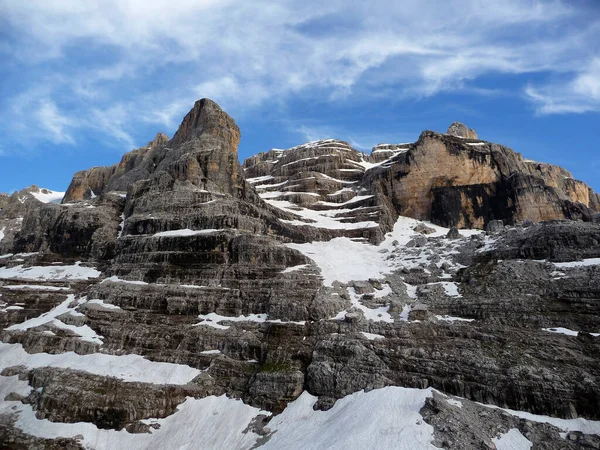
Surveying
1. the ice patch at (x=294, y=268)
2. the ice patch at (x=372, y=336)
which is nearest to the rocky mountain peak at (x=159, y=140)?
the ice patch at (x=294, y=268)

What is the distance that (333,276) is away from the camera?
46.2 metres

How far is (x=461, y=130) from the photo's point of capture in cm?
14138

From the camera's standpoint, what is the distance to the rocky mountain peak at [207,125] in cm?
7856

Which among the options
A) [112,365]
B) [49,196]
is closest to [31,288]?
→ [112,365]

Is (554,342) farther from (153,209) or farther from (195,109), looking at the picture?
(195,109)

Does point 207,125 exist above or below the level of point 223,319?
above

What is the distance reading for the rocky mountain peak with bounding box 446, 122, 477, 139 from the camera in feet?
460

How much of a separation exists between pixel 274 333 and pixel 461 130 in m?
135

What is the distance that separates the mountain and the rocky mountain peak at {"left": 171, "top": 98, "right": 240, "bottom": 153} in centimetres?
1593

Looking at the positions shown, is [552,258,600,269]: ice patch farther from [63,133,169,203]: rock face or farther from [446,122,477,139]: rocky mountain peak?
[446,122,477,139]: rocky mountain peak

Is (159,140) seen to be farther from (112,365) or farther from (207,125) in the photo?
(112,365)

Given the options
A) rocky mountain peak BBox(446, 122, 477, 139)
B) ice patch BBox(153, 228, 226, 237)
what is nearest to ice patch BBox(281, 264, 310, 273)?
ice patch BBox(153, 228, 226, 237)

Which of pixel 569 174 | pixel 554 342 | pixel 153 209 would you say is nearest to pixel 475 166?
pixel 569 174

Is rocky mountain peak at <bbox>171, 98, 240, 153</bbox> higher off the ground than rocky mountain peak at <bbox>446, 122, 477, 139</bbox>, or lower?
lower
